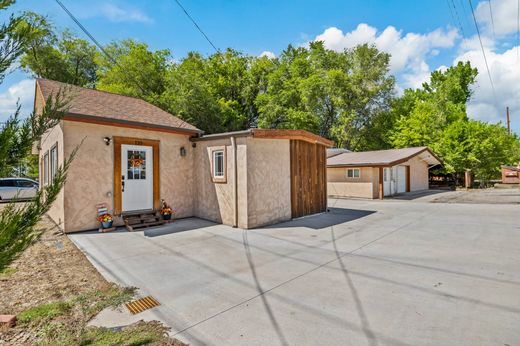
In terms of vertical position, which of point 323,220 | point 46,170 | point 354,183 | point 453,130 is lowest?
point 323,220

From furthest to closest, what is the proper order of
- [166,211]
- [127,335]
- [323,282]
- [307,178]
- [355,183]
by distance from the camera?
[355,183], [307,178], [166,211], [323,282], [127,335]

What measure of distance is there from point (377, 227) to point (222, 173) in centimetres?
467

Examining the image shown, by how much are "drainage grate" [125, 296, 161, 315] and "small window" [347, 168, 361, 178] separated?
47.1ft

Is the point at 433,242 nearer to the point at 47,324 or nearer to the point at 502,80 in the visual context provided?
the point at 47,324

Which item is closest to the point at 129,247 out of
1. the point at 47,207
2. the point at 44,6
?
the point at 47,207

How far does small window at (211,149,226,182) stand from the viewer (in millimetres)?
7714

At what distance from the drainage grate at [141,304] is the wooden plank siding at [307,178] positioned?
19.0ft

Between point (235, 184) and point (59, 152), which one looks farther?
point (235, 184)

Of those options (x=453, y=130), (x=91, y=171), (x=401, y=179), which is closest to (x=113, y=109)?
(x=91, y=171)

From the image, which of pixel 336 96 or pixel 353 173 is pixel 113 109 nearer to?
pixel 353 173

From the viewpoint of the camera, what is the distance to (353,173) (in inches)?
626

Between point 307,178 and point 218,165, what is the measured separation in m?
3.15

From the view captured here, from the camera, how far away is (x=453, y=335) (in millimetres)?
2537

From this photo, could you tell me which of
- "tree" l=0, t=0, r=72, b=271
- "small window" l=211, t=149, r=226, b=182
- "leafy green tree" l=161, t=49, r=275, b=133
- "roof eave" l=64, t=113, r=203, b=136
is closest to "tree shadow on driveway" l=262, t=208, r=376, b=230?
"small window" l=211, t=149, r=226, b=182
